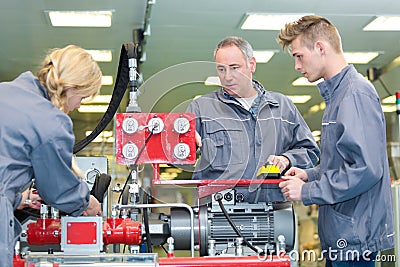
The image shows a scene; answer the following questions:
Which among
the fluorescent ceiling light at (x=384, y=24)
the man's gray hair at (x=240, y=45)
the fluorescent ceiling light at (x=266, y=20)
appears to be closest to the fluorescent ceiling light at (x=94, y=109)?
the fluorescent ceiling light at (x=266, y=20)

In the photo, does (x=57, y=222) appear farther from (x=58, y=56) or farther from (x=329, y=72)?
(x=329, y=72)

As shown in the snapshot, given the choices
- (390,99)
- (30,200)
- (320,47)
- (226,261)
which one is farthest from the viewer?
(390,99)

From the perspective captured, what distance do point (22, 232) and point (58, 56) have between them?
56 cm

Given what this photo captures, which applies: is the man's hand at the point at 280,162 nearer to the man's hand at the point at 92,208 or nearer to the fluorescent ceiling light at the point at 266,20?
the man's hand at the point at 92,208

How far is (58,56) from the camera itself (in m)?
1.78

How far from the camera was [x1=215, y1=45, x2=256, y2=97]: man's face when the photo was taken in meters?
2.45

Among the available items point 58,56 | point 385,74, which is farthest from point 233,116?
point 385,74

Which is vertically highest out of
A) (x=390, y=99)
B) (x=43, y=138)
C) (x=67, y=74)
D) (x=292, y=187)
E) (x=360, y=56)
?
(x=360, y=56)

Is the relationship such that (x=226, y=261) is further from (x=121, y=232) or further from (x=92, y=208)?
(x=92, y=208)

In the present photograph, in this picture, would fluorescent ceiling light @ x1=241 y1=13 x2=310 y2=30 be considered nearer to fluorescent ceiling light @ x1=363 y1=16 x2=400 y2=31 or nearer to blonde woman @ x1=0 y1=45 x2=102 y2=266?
fluorescent ceiling light @ x1=363 y1=16 x2=400 y2=31

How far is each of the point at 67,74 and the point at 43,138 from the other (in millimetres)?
210

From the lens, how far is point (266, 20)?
5301mm

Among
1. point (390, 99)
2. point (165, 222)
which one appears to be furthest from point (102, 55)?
point (165, 222)

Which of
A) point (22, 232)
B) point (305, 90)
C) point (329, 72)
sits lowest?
point (22, 232)
